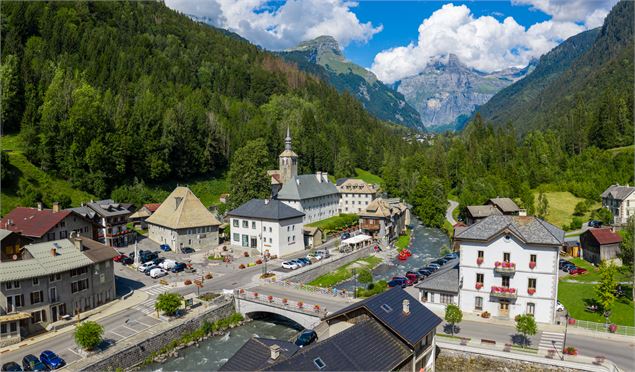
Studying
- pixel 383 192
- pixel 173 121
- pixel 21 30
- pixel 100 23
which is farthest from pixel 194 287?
pixel 100 23

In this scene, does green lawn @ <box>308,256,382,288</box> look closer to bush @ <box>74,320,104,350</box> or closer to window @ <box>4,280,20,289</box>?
bush @ <box>74,320,104,350</box>

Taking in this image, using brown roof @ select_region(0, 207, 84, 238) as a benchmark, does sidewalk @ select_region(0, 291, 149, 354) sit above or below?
below

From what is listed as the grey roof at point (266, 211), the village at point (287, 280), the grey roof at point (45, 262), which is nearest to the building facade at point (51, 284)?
the grey roof at point (45, 262)

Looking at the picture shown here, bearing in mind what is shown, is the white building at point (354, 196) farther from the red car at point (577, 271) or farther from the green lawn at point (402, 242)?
the red car at point (577, 271)

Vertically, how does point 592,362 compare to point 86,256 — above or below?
below

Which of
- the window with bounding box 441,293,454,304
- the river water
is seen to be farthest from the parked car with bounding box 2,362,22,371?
the window with bounding box 441,293,454,304

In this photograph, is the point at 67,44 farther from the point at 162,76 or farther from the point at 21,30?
the point at 162,76
